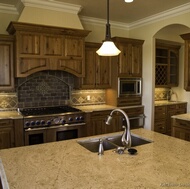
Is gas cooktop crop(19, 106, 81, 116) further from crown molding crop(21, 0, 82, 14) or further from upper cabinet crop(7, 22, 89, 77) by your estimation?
crown molding crop(21, 0, 82, 14)

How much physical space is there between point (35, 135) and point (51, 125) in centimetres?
31

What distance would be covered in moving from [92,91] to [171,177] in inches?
139

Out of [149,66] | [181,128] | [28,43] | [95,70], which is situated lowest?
[181,128]

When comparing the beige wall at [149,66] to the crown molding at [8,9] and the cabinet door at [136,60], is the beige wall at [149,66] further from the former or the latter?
the crown molding at [8,9]

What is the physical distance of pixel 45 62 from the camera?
11.9 ft

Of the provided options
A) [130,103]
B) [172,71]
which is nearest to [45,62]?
[130,103]

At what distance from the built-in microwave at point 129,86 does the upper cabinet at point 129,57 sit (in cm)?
11

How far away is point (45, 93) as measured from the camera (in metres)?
4.14

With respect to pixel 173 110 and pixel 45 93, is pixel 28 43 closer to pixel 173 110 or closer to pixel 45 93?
pixel 45 93

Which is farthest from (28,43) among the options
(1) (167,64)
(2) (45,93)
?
(1) (167,64)

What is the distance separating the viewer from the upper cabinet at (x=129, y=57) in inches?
173

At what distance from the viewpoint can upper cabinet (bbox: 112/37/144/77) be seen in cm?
440

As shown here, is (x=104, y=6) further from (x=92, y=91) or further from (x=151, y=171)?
(x=151, y=171)

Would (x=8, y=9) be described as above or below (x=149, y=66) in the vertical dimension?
above
